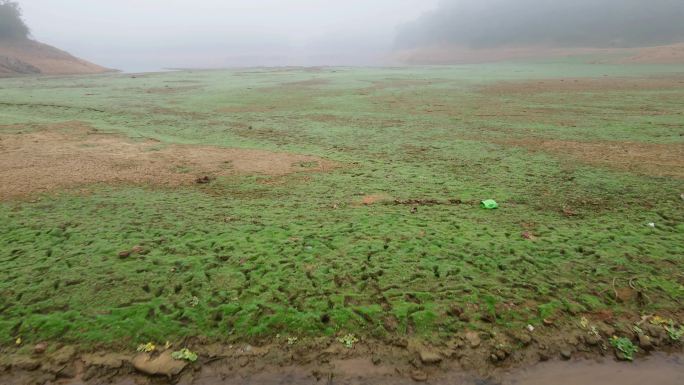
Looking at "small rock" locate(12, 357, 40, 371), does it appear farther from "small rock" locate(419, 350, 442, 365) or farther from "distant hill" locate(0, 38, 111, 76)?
"distant hill" locate(0, 38, 111, 76)

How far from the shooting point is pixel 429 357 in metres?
2.40

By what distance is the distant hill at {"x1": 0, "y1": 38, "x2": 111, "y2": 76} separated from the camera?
130 feet

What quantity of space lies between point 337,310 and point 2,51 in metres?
54.1

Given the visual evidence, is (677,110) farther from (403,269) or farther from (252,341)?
(252,341)

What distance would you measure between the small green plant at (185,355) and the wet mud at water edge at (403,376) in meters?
0.09

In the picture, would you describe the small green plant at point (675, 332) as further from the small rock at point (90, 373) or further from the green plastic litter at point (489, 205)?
the small rock at point (90, 373)

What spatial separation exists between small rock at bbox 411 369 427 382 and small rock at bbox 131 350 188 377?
1.32 m

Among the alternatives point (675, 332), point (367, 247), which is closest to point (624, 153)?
point (675, 332)

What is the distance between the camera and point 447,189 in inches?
197

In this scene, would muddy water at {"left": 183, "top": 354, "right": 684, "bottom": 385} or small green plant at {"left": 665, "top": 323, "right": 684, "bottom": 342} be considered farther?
small green plant at {"left": 665, "top": 323, "right": 684, "bottom": 342}

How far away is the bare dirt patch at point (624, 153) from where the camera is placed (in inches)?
221

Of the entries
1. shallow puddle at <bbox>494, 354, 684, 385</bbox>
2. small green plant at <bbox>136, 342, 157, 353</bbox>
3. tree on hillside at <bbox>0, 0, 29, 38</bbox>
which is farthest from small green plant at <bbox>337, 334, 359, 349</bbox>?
tree on hillside at <bbox>0, 0, 29, 38</bbox>

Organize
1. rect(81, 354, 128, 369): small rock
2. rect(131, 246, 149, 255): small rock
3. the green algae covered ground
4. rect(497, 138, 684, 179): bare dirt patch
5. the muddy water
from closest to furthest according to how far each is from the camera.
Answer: the muddy water → rect(81, 354, 128, 369): small rock → the green algae covered ground → rect(131, 246, 149, 255): small rock → rect(497, 138, 684, 179): bare dirt patch

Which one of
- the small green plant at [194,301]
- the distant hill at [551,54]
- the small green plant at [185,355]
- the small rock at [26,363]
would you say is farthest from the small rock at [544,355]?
the distant hill at [551,54]
